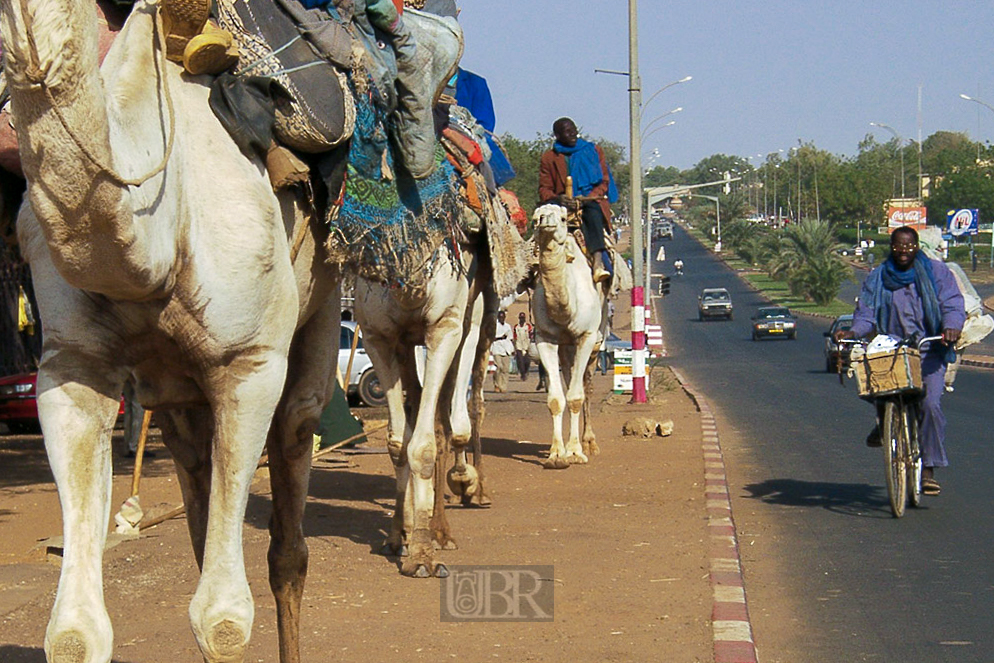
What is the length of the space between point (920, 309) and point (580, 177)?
568 centimetres

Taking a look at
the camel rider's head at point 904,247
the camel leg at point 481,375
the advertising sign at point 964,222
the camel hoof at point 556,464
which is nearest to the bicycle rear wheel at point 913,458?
the camel rider's head at point 904,247

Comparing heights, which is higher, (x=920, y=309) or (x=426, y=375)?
(x=920, y=309)

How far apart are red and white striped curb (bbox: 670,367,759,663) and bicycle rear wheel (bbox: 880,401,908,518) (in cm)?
126

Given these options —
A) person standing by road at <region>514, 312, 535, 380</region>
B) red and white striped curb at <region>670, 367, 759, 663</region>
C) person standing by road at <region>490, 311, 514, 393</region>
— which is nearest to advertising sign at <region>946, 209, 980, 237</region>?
person standing by road at <region>514, 312, 535, 380</region>

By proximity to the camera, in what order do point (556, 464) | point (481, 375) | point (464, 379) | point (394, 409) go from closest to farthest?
point (394, 409) → point (464, 379) → point (481, 375) → point (556, 464)

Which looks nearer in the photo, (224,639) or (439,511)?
(224,639)

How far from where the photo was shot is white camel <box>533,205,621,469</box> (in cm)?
1540

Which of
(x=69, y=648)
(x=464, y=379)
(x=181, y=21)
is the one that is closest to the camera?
(x=69, y=648)

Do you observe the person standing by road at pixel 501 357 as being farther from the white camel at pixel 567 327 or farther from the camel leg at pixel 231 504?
the camel leg at pixel 231 504

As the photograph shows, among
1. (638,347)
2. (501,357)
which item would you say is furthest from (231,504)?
(501,357)

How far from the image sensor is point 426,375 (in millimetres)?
9047

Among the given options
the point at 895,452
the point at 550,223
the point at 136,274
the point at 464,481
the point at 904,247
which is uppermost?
the point at 550,223

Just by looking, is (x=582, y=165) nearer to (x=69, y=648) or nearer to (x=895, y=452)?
(x=895, y=452)

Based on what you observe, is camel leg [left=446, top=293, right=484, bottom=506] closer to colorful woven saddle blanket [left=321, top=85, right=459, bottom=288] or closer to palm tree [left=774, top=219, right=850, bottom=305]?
colorful woven saddle blanket [left=321, top=85, right=459, bottom=288]
